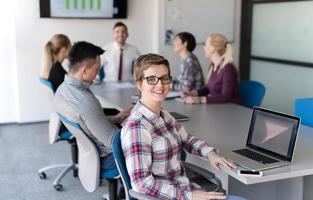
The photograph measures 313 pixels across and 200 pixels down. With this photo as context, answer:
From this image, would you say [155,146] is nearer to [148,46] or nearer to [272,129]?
[272,129]

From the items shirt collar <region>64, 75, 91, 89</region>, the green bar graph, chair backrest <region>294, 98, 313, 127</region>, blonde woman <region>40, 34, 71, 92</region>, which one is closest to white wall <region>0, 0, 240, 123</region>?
the green bar graph

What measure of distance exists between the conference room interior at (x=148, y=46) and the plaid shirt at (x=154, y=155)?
199cm

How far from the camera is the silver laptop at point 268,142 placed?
2004 millimetres

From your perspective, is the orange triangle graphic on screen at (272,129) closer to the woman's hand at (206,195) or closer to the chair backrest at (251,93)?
the woman's hand at (206,195)

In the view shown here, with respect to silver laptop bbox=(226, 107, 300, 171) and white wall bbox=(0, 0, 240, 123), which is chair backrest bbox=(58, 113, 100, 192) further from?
white wall bbox=(0, 0, 240, 123)

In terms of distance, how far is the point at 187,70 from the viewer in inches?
161

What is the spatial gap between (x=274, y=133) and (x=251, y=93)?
1.80m

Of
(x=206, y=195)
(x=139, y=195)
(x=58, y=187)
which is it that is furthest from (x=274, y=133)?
(x=58, y=187)

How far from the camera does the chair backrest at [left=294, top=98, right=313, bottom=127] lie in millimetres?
2936

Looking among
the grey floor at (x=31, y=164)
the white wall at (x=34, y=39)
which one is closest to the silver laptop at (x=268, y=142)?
the grey floor at (x=31, y=164)

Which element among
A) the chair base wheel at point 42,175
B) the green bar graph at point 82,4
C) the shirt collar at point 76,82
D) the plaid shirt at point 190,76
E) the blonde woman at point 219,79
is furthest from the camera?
the green bar graph at point 82,4

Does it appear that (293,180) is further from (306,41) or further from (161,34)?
(161,34)

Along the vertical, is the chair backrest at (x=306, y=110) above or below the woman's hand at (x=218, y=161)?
above

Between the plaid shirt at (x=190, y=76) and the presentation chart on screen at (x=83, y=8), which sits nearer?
the plaid shirt at (x=190, y=76)
